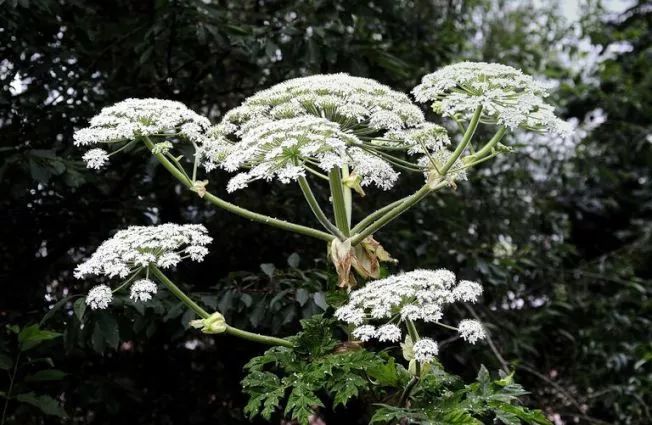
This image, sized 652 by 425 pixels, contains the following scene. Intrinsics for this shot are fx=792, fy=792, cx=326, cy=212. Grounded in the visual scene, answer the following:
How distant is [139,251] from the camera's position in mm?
2094

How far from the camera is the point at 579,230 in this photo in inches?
307

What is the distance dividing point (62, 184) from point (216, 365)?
1452 millimetres

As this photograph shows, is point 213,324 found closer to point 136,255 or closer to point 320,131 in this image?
point 136,255

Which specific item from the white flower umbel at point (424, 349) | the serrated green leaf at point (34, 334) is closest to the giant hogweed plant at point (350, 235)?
the white flower umbel at point (424, 349)

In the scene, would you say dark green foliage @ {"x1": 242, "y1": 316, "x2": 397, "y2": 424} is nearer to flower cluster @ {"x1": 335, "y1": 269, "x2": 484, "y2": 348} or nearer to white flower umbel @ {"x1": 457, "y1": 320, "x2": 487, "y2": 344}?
flower cluster @ {"x1": 335, "y1": 269, "x2": 484, "y2": 348}

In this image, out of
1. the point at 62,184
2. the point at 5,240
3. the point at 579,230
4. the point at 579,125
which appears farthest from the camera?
the point at 579,230

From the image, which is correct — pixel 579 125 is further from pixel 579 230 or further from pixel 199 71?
pixel 199 71

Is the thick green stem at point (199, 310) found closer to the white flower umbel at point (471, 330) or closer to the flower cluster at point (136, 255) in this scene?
the flower cluster at point (136, 255)

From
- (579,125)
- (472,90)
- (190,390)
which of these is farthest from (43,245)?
(579,125)

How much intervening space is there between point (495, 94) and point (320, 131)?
487mm

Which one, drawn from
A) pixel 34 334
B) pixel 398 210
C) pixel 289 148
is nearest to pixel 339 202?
pixel 398 210

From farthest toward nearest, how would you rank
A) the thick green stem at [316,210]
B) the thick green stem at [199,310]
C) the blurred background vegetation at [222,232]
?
the blurred background vegetation at [222,232] → the thick green stem at [316,210] → the thick green stem at [199,310]

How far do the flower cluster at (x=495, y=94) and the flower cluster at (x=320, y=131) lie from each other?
0.10 m

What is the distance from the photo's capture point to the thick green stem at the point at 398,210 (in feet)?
6.96
